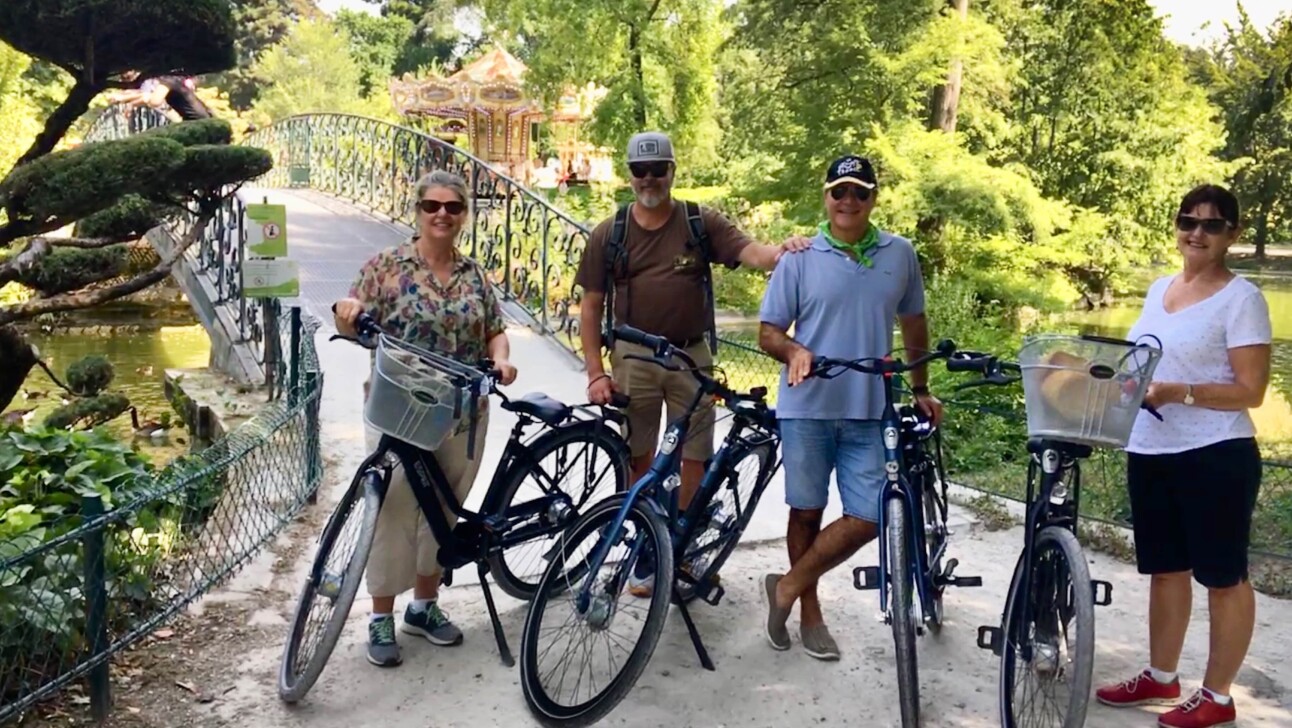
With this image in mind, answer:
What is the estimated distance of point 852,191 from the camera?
3000 millimetres

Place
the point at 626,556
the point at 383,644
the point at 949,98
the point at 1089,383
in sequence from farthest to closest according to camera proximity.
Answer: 1. the point at 949,98
2. the point at 383,644
3. the point at 626,556
4. the point at 1089,383

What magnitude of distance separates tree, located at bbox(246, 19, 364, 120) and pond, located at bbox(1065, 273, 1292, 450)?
74.8 ft

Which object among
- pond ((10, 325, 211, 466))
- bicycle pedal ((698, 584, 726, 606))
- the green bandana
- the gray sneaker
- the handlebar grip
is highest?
the green bandana

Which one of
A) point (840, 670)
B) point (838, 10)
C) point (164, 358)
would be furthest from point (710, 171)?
point (840, 670)

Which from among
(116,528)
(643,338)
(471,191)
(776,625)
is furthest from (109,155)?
(471,191)

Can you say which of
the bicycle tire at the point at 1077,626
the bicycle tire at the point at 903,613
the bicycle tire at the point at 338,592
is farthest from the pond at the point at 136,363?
the bicycle tire at the point at 1077,626

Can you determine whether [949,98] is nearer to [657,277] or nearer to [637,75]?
[637,75]

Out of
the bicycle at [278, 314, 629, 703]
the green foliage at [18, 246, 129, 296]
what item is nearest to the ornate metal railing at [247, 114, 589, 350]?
the green foliage at [18, 246, 129, 296]

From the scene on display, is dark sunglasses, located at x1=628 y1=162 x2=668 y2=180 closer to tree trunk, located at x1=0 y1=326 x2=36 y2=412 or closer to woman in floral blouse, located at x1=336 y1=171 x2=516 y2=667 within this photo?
woman in floral blouse, located at x1=336 y1=171 x2=516 y2=667

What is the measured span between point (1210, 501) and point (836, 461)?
104cm

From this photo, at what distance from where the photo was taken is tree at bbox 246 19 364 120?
1314 inches

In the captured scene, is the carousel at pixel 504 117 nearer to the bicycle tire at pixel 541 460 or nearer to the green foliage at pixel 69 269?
the green foliage at pixel 69 269

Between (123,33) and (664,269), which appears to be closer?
(664,269)

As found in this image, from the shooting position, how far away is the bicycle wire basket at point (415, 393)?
2.84 meters
